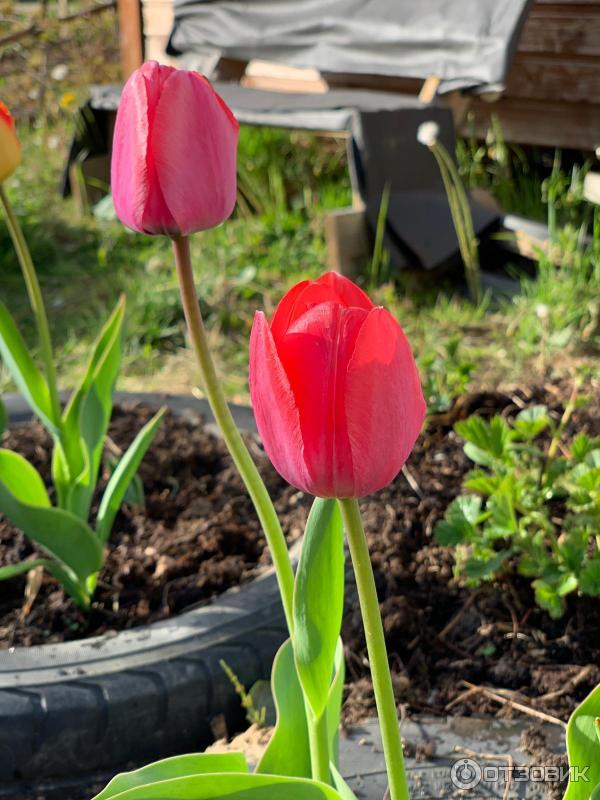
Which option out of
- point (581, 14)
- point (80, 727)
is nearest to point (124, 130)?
point (80, 727)

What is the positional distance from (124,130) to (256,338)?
0.40 meters

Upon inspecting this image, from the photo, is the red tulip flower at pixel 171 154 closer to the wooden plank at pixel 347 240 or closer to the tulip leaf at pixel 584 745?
the tulip leaf at pixel 584 745

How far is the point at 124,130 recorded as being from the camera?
103 cm

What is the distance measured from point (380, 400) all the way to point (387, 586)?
1082 millimetres

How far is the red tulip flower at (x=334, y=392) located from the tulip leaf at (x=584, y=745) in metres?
0.26

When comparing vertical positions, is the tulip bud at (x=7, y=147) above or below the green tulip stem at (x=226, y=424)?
above

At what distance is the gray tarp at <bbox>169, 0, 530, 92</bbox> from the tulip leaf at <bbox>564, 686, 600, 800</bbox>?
3.33 meters

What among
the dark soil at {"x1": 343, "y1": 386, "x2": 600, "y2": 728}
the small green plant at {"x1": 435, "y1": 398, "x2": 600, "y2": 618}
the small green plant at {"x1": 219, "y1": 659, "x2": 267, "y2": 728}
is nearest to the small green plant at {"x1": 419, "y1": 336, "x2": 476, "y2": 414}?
the dark soil at {"x1": 343, "y1": 386, "x2": 600, "y2": 728}

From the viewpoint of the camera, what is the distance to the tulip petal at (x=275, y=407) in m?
0.72

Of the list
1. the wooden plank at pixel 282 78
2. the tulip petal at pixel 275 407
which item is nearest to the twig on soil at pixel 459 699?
the tulip petal at pixel 275 407

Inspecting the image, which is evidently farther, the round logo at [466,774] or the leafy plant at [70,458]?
the leafy plant at [70,458]

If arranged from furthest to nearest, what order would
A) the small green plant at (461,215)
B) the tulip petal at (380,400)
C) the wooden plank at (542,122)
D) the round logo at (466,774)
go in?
the wooden plank at (542,122) < the small green plant at (461,215) < the round logo at (466,774) < the tulip petal at (380,400)

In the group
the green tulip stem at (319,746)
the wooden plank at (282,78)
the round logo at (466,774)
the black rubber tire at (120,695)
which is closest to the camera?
the green tulip stem at (319,746)

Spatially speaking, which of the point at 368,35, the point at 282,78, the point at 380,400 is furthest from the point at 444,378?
the point at 282,78
